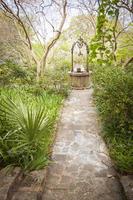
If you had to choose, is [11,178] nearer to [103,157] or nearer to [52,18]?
[103,157]

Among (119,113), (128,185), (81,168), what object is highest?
(119,113)

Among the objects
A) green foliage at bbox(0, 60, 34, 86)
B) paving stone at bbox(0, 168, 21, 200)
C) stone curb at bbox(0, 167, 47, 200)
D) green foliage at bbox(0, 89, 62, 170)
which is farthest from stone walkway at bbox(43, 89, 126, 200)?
green foliage at bbox(0, 60, 34, 86)

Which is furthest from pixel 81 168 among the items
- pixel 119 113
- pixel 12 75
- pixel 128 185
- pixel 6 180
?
pixel 12 75

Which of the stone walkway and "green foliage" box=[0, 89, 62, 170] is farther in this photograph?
"green foliage" box=[0, 89, 62, 170]

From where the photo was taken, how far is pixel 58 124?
636 centimetres

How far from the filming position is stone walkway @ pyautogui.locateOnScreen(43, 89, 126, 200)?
3369 mm

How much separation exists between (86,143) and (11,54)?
37.1ft

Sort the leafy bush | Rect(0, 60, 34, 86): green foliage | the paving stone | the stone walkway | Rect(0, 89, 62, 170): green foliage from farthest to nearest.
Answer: Rect(0, 60, 34, 86): green foliage, the leafy bush, Rect(0, 89, 62, 170): green foliage, the stone walkway, the paving stone

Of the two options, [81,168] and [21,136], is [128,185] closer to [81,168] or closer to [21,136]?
[81,168]

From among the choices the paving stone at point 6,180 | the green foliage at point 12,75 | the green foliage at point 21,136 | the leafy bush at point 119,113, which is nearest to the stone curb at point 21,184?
the paving stone at point 6,180

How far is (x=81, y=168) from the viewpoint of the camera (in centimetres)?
404

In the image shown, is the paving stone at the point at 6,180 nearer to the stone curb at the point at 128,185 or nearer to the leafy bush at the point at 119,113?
the stone curb at the point at 128,185

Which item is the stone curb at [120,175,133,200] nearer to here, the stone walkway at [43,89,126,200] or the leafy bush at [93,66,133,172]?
the stone walkway at [43,89,126,200]

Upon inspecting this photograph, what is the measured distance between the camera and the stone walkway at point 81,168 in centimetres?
337
